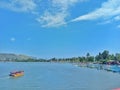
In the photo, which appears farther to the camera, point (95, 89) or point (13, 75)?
point (13, 75)

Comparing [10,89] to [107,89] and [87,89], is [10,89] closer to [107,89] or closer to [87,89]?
[87,89]

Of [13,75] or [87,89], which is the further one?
[13,75]

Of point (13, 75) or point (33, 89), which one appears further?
point (13, 75)

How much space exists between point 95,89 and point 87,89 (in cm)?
153

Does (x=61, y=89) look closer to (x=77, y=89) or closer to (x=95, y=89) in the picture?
(x=77, y=89)

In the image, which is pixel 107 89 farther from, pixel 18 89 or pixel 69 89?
pixel 18 89

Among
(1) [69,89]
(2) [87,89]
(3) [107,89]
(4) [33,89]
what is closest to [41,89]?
(4) [33,89]

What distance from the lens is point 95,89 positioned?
5450 cm

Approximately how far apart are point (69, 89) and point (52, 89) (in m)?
3.34

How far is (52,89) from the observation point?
55438 mm

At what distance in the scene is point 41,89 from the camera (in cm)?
5506

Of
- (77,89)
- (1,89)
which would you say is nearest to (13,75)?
(1,89)

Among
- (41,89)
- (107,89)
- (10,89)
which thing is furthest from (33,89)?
(107,89)

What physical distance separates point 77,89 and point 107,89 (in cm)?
568
